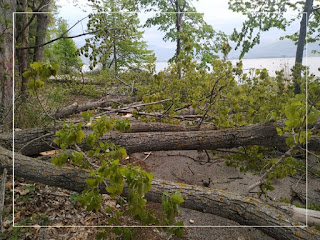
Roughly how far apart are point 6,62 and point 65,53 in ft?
1.94

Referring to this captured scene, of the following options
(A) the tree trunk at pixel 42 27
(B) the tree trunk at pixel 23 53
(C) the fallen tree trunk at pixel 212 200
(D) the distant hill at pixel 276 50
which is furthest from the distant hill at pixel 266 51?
(C) the fallen tree trunk at pixel 212 200

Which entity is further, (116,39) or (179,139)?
(179,139)

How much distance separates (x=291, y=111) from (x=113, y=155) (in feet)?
2.65

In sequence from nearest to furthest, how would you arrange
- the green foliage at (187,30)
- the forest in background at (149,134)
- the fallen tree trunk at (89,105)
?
the forest in background at (149,134), the green foliage at (187,30), the fallen tree trunk at (89,105)

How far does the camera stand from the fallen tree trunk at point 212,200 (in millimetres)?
1085

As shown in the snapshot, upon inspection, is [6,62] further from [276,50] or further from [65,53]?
[276,50]

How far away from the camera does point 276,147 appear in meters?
1.58

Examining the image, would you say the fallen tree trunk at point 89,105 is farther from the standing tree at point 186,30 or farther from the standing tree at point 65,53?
the standing tree at point 186,30

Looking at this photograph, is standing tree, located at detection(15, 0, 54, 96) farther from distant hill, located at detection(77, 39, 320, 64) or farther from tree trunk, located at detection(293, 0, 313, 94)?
tree trunk, located at detection(293, 0, 313, 94)

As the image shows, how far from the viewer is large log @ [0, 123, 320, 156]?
154cm

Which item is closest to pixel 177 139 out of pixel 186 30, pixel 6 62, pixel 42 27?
pixel 186 30

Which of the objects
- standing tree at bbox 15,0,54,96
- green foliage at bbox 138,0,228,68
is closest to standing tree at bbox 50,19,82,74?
standing tree at bbox 15,0,54,96

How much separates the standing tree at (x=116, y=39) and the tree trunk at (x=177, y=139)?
1.84ft

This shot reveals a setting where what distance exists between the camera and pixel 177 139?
1644 millimetres
